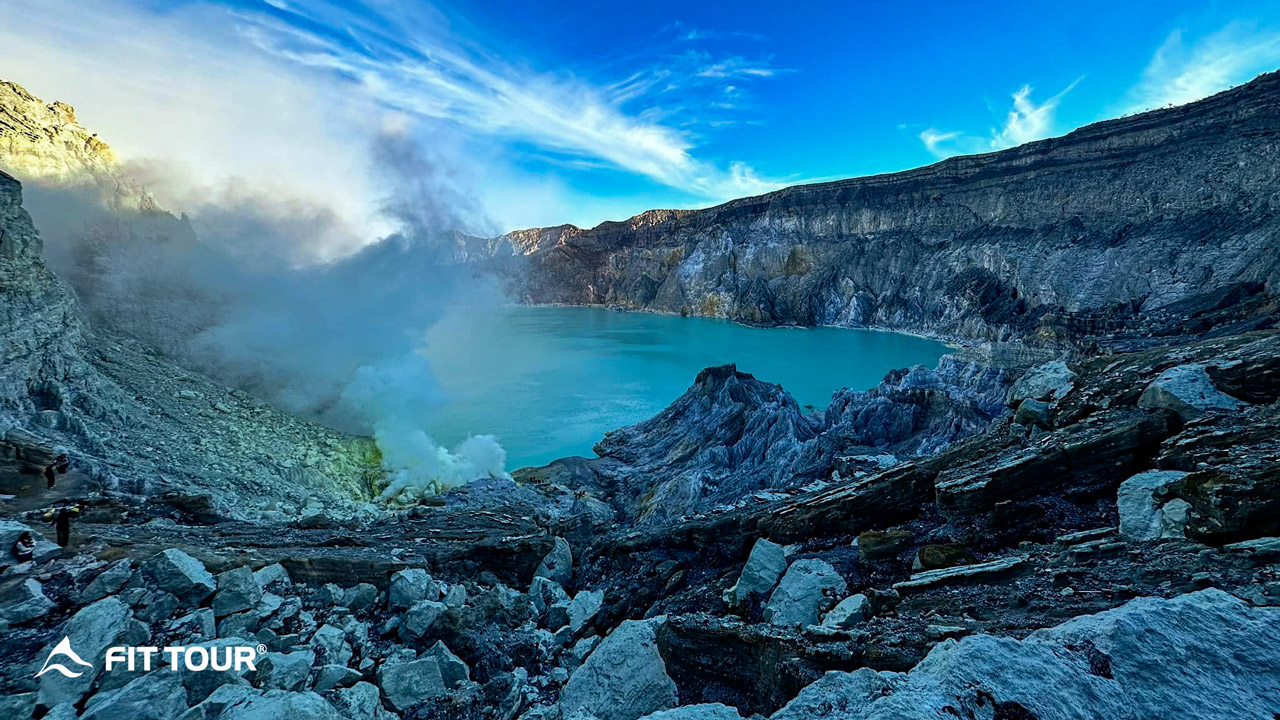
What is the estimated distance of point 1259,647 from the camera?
236 centimetres

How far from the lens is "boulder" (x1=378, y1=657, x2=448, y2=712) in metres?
4.45

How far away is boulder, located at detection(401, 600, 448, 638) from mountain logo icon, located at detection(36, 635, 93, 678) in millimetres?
2267

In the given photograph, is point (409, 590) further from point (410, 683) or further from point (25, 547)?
point (25, 547)

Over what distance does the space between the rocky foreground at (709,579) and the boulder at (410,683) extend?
2 cm

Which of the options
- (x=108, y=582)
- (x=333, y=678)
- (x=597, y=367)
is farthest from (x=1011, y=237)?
(x=108, y=582)

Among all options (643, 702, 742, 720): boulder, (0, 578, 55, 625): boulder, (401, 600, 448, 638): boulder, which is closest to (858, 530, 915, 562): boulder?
(643, 702, 742, 720): boulder

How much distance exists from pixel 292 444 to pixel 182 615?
Answer: 11.8 metres

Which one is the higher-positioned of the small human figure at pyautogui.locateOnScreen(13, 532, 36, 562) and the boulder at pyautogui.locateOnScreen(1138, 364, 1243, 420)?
the boulder at pyautogui.locateOnScreen(1138, 364, 1243, 420)

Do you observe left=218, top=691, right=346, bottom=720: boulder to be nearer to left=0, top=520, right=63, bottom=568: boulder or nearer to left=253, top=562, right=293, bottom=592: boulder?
left=253, top=562, right=293, bottom=592: boulder

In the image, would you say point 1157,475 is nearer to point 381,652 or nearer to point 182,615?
point 381,652

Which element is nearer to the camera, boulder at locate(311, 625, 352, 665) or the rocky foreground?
the rocky foreground

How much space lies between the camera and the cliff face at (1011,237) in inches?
1785

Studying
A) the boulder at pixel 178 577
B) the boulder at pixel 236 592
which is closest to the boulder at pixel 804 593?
the boulder at pixel 236 592

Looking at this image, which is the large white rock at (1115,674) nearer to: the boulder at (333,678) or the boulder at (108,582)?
the boulder at (333,678)
